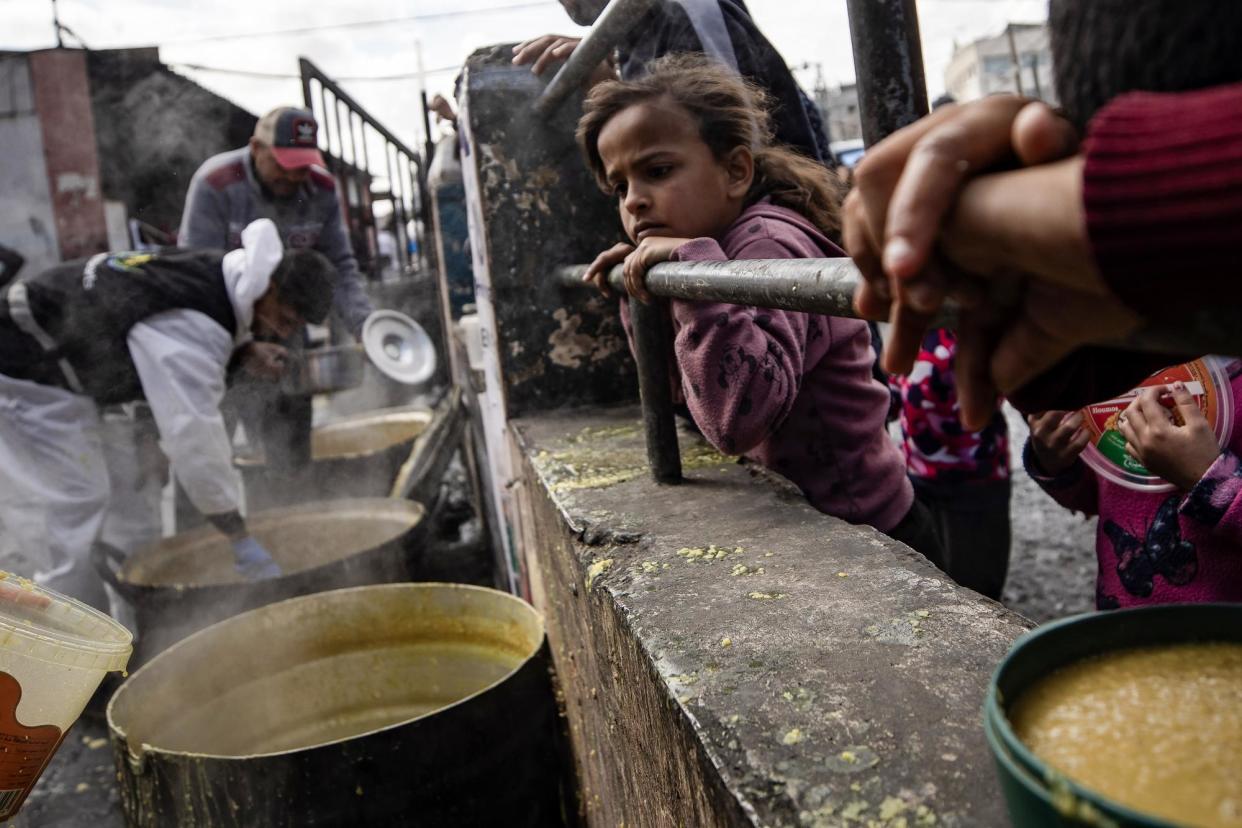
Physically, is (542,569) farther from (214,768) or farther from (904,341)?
(904,341)

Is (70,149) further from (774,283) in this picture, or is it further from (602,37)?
(774,283)

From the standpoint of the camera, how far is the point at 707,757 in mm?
782

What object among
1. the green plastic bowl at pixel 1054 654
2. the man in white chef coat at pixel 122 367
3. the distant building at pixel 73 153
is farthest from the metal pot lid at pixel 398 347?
the green plastic bowl at pixel 1054 654

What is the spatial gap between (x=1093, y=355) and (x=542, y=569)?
1605mm

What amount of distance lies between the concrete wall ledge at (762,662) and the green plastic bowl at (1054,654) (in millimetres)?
176

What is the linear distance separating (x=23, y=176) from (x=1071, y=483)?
1088cm

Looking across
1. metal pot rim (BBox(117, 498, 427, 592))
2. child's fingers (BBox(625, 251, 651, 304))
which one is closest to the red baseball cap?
metal pot rim (BBox(117, 498, 427, 592))

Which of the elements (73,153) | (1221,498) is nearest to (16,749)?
(1221,498)

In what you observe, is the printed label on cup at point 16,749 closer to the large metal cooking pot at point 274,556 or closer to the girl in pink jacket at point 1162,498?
the large metal cooking pot at point 274,556

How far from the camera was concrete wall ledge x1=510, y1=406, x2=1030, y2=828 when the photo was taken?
0.70 metres

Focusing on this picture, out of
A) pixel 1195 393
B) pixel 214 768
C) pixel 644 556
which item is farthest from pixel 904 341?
pixel 214 768

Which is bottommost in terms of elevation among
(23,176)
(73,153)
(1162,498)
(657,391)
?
(1162,498)

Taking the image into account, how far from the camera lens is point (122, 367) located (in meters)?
3.56

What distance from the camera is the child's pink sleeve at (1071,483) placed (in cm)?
176
